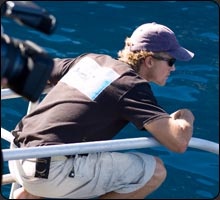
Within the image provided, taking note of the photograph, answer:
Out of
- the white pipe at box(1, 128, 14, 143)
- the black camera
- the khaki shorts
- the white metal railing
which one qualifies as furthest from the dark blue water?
the black camera

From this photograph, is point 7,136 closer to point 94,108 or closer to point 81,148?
point 94,108

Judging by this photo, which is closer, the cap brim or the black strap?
the black strap

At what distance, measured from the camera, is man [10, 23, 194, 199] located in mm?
3117

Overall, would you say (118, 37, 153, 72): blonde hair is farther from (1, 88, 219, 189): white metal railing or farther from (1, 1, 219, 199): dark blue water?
(1, 1, 219, 199): dark blue water

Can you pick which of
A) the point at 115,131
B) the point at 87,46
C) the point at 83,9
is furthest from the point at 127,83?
the point at 83,9

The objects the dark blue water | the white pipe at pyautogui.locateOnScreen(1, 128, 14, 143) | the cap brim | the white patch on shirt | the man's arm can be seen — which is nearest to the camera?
the man's arm

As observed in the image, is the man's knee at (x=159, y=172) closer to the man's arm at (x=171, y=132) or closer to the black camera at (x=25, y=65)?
the man's arm at (x=171, y=132)

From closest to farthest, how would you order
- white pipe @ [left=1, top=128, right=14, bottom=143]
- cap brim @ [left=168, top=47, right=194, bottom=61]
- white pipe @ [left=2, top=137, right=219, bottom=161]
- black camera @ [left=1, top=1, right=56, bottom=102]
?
black camera @ [left=1, top=1, right=56, bottom=102] → white pipe @ [left=2, top=137, right=219, bottom=161] → white pipe @ [left=1, top=128, right=14, bottom=143] → cap brim @ [left=168, top=47, right=194, bottom=61]

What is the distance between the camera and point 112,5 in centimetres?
818

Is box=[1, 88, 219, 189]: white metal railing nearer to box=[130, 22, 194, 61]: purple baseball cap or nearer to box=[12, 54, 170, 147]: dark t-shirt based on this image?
box=[12, 54, 170, 147]: dark t-shirt

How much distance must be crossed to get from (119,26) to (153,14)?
0.53 m

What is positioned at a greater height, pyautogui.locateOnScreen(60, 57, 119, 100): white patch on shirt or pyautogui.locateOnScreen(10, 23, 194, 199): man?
pyautogui.locateOnScreen(60, 57, 119, 100): white patch on shirt

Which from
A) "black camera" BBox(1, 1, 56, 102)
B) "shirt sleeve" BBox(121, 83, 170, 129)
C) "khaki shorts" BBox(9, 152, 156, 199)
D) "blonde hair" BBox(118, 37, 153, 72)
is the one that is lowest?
"khaki shorts" BBox(9, 152, 156, 199)

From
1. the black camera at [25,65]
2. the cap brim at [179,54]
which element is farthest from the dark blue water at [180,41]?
the black camera at [25,65]
